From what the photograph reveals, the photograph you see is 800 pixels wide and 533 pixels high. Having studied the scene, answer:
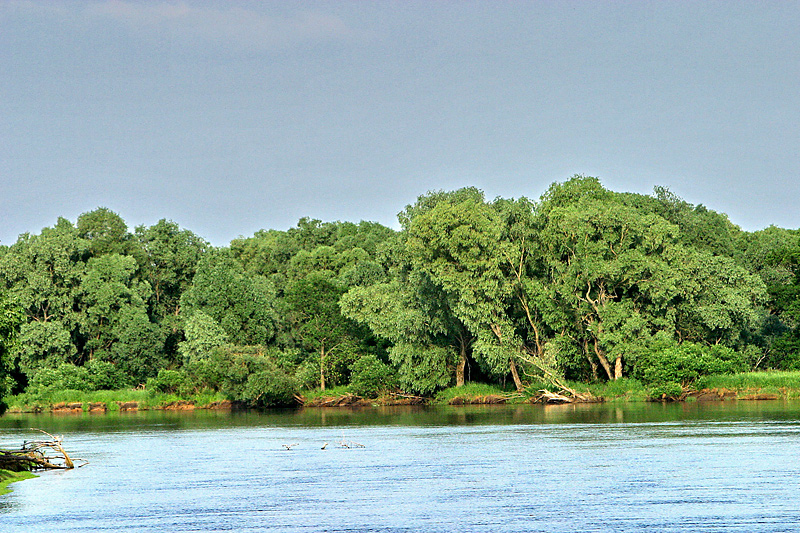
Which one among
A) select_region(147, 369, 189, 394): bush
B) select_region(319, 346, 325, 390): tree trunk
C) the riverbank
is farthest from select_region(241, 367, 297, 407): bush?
select_region(147, 369, 189, 394): bush

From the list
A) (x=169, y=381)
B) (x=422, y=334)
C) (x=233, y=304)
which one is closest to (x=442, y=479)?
(x=422, y=334)

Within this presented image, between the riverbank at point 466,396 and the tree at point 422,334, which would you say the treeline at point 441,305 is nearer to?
the tree at point 422,334

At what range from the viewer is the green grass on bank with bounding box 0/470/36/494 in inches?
1348

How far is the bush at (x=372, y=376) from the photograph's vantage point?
89688mm

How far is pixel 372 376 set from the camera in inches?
3529

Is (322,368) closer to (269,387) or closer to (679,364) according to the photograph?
(269,387)

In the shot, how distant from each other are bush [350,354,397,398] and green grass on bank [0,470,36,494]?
172ft

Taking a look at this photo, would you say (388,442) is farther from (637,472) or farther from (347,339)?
(347,339)

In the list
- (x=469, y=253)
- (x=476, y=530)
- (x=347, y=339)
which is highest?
(x=469, y=253)

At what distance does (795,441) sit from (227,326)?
217 ft

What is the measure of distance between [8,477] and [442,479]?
53.5 feet

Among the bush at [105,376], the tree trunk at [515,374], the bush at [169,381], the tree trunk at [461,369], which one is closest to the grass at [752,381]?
the tree trunk at [515,374]

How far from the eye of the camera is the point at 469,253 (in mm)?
80000

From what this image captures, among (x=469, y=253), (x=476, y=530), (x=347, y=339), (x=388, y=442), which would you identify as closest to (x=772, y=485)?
(x=476, y=530)
